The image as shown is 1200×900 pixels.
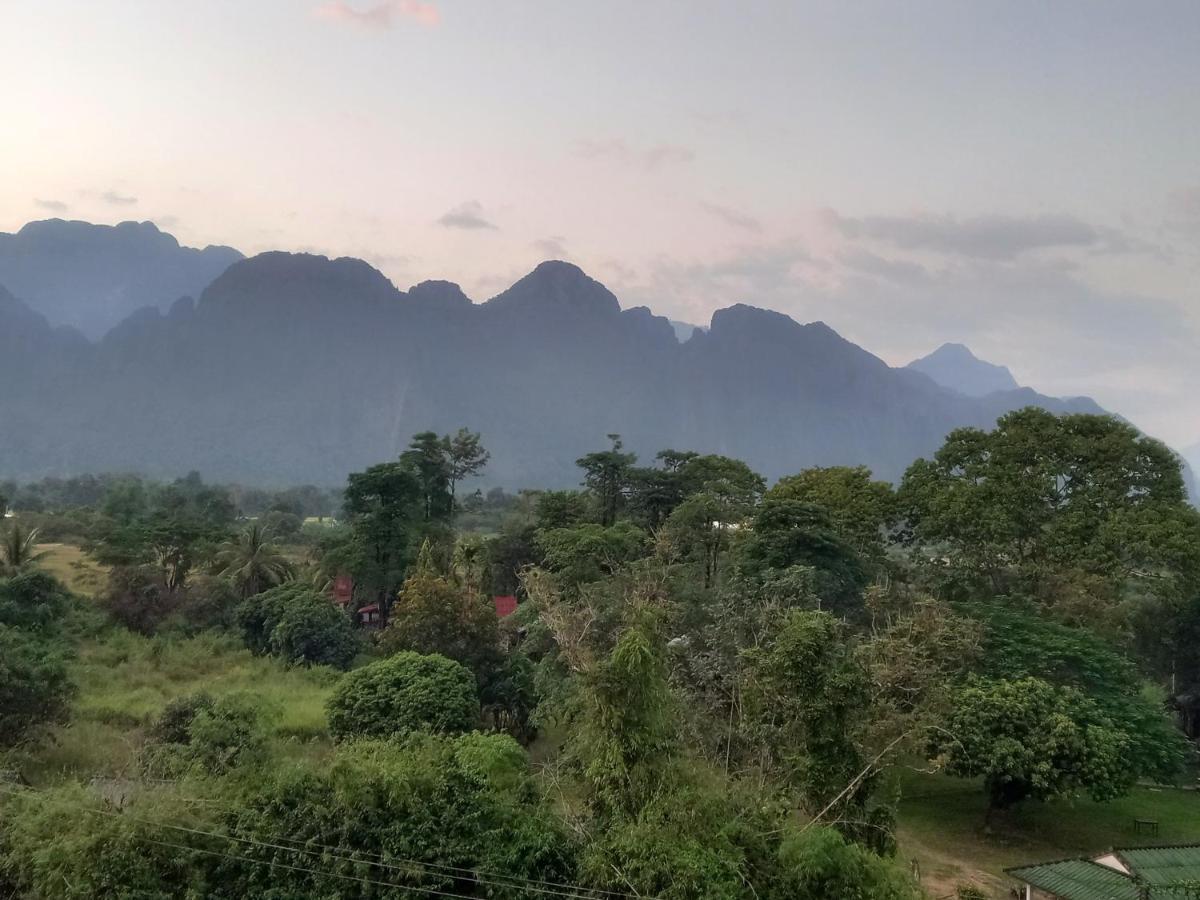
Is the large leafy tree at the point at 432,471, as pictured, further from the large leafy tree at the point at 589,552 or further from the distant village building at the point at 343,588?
the large leafy tree at the point at 589,552

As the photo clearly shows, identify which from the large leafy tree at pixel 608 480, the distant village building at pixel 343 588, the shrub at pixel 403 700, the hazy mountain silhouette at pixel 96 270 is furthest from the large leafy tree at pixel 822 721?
the hazy mountain silhouette at pixel 96 270

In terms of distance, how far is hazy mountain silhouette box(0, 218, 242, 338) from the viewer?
6481 inches

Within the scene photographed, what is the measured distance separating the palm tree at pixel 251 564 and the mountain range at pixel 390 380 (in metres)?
100

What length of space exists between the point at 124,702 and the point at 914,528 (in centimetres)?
1651

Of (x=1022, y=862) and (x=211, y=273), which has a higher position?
(x=211, y=273)

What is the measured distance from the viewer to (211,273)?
18062cm

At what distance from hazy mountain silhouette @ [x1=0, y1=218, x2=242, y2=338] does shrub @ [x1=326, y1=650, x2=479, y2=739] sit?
595 ft

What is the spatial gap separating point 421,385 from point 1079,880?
474ft

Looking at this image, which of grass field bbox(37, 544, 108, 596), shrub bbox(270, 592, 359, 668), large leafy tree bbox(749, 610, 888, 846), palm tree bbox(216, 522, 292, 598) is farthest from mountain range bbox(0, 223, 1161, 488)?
large leafy tree bbox(749, 610, 888, 846)

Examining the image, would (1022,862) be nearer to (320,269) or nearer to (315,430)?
(315,430)

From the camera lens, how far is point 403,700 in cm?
1239

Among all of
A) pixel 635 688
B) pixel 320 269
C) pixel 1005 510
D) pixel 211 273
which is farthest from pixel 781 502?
pixel 211 273

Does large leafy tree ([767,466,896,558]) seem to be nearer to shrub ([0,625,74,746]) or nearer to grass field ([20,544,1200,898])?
grass field ([20,544,1200,898])

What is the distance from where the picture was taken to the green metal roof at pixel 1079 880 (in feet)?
28.2
